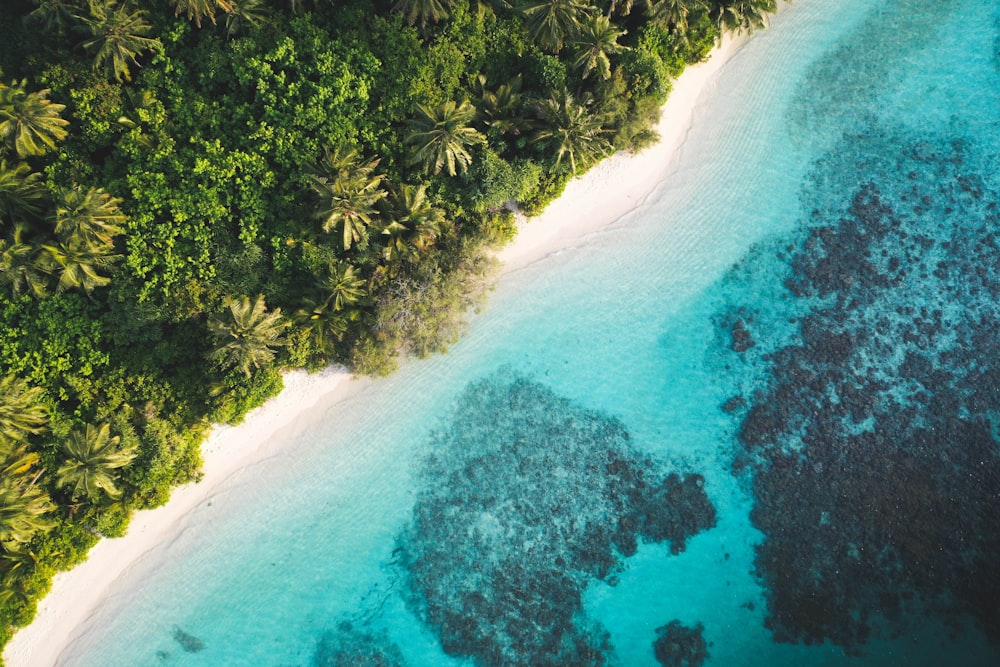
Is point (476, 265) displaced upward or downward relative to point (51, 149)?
downward

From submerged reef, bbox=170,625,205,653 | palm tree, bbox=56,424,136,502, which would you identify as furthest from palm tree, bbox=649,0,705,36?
submerged reef, bbox=170,625,205,653

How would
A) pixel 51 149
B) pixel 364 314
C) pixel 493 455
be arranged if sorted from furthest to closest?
1. pixel 493 455
2. pixel 364 314
3. pixel 51 149

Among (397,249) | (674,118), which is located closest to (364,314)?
(397,249)

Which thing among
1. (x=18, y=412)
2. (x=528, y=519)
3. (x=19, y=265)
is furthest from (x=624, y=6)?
(x=18, y=412)

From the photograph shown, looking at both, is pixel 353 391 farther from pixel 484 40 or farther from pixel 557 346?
pixel 484 40

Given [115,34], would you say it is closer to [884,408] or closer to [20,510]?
[20,510]

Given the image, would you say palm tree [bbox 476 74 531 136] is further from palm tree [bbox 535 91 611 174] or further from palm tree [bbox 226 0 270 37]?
palm tree [bbox 226 0 270 37]

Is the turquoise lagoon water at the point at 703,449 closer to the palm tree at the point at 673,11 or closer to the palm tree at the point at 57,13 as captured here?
the palm tree at the point at 673,11
